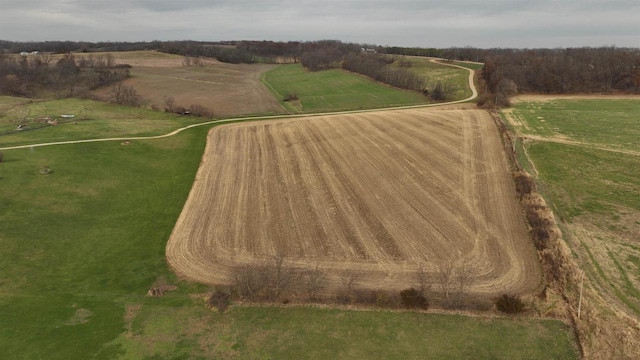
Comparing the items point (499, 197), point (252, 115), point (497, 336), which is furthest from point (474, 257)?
point (252, 115)

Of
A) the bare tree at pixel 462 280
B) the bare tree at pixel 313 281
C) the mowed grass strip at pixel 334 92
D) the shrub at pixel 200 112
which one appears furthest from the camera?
the mowed grass strip at pixel 334 92

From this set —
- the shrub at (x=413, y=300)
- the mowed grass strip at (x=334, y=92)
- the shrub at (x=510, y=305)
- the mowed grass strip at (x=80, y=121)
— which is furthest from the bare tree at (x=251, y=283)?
the mowed grass strip at (x=334, y=92)

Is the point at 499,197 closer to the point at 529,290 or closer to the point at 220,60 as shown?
the point at 529,290

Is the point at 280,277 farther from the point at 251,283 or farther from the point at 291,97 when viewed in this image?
the point at 291,97

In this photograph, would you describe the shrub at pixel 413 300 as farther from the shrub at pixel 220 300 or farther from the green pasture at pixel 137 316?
the shrub at pixel 220 300

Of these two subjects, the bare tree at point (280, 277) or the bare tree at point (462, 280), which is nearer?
the bare tree at point (462, 280)

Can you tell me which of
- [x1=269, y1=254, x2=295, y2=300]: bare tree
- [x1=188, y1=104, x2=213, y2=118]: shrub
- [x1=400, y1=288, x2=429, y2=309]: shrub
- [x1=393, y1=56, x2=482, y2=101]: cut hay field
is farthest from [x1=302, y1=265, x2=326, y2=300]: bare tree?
[x1=393, y1=56, x2=482, y2=101]: cut hay field

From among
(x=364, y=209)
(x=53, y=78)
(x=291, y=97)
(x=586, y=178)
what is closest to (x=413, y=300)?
(x=364, y=209)
